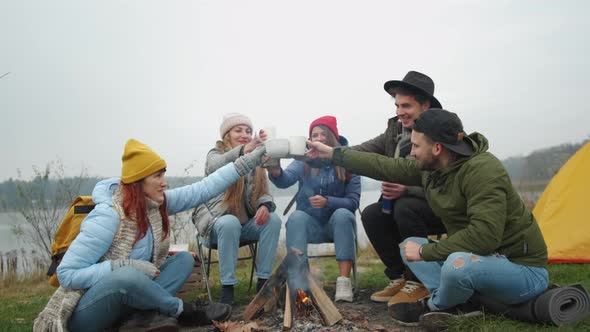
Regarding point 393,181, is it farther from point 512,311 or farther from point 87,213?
point 87,213

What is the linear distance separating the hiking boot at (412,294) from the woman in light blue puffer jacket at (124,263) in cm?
115

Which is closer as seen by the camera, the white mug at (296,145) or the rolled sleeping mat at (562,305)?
the rolled sleeping mat at (562,305)

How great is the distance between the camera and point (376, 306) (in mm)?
3613

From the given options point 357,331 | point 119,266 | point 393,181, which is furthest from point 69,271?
point 393,181

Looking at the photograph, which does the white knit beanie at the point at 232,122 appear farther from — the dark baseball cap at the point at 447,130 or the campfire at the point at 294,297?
the dark baseball cap at the point at 447,130

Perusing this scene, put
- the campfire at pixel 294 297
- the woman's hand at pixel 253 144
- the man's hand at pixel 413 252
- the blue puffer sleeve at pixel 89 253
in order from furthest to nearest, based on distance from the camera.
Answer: the woman's hand at pixel 253 144, the campfire at pixel 294 297, the man's hand at pixel 413 252, the blue puffer sleeve at pixel 89 253

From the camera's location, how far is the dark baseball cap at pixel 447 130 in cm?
278

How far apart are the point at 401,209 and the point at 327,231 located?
2.42 ft

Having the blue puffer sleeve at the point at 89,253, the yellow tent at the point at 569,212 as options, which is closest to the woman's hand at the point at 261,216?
the blue puffer sleeve at the point at 89,253

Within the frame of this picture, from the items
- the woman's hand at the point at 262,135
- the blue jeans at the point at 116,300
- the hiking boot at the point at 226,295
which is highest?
the woman's hand at the point at 262,135

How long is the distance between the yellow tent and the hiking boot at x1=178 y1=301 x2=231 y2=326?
3654mm

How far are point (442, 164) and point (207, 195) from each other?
1.62 metres

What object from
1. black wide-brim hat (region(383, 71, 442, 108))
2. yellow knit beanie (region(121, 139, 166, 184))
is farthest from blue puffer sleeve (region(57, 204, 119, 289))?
black wide-brim hat (region(383, 71, 442, 108))

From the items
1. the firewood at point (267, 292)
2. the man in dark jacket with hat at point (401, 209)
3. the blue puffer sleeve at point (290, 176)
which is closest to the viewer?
the firewood at point (267, 292)
